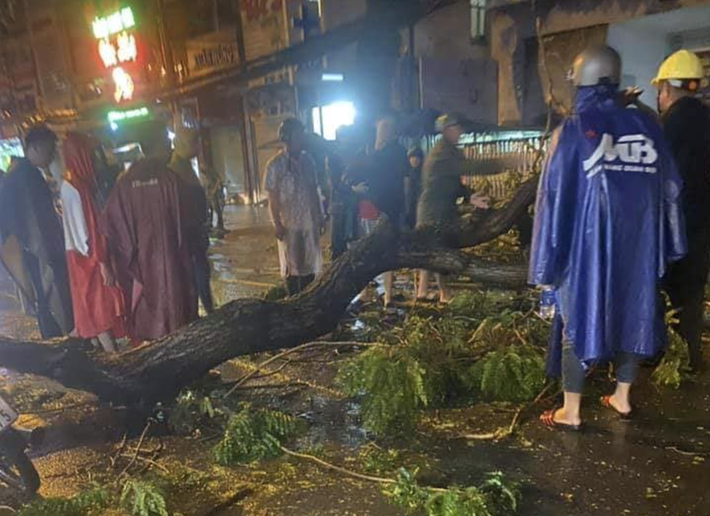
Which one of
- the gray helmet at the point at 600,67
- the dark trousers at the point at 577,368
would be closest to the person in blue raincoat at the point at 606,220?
the gray helmet at the point at 600,67

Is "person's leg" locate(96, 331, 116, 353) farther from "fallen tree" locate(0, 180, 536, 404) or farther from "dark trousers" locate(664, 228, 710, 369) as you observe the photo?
"dark trousers" locate(664, 228, 710, 369)

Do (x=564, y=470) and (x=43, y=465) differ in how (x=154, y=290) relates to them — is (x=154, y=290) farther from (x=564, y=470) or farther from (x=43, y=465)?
(x=564, y=470)

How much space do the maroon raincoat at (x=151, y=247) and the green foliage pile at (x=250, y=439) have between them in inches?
46.7

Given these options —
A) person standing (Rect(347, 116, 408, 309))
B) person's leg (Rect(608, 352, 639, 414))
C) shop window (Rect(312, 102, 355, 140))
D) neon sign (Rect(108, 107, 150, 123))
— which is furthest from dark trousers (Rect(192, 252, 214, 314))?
neon sign (Rect(108, 107, 150, 123))

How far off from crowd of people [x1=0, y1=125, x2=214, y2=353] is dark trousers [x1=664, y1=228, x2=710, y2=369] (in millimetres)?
3540

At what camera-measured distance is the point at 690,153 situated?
3770 millimetres

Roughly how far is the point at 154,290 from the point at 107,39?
21091mm

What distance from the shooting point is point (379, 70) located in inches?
340

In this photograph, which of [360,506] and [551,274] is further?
[551,274]

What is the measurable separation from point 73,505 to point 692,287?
4055mm

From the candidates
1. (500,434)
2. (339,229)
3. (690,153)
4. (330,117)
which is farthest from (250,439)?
(330,117)

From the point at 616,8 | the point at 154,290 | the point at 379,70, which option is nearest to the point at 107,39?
the point at 379,70

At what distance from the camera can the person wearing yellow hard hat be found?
376cm

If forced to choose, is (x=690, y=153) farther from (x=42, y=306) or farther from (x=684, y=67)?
(x=42, y=306)
